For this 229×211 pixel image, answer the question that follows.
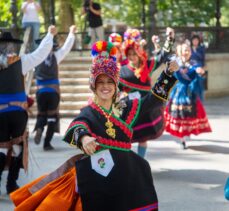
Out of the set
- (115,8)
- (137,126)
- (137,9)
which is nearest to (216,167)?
(137,126)

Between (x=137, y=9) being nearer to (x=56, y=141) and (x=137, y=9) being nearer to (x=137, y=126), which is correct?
(x=56, y=141)

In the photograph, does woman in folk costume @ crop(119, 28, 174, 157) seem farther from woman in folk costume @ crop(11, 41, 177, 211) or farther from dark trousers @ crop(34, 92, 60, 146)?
woman in folk costume @ crop(11, 41, 177, 211)

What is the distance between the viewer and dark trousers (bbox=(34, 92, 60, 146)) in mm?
9352

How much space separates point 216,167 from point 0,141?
3.06m

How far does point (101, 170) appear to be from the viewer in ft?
14.0

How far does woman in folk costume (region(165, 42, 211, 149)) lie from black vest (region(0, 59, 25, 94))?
3.34 m

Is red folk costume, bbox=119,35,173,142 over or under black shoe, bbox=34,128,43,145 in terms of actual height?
over

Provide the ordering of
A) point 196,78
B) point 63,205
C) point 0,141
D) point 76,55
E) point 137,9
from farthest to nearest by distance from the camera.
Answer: point 137,9, point 76,55, point 196,78, point 0,141, point 63,205

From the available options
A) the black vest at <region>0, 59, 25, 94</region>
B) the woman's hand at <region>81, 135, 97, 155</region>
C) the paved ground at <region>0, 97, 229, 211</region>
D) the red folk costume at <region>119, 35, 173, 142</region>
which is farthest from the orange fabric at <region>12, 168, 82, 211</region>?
the red folk costume at <region>119, 35, 173, 142</region>

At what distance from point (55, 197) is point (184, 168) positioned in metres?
3.96

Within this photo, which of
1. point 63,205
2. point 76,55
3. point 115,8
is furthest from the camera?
point 115,8

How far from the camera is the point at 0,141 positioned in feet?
21.3

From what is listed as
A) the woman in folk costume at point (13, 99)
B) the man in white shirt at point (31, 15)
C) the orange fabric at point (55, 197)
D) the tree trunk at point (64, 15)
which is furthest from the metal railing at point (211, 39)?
the orange fabric at point (55, 197)

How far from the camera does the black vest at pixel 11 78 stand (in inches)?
255
